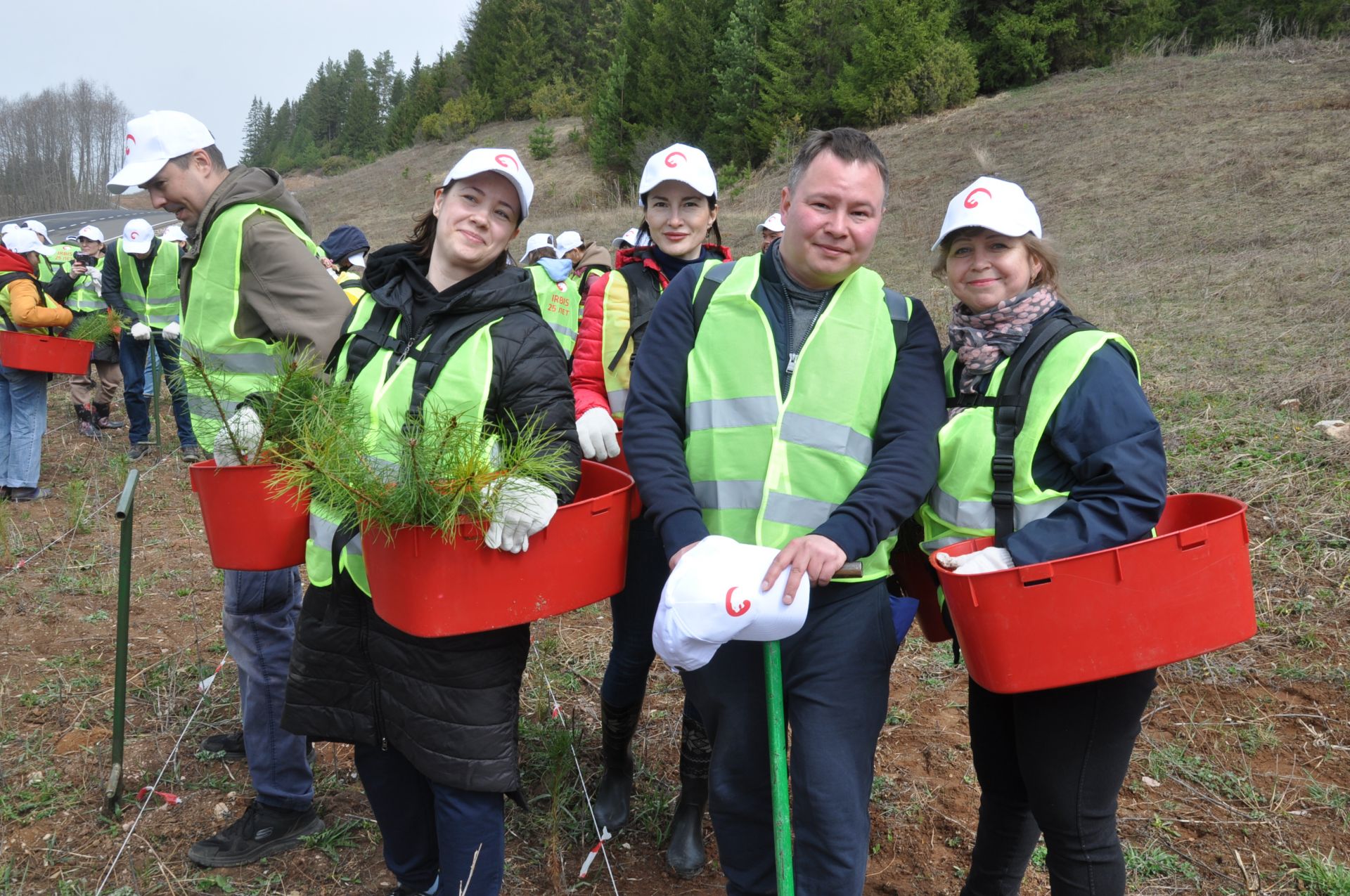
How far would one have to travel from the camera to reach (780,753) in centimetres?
171

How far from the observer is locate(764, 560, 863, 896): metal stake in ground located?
167 centimetres

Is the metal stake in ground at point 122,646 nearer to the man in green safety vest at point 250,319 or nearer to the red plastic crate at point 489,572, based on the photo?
the man in green safety vest at point 250,319

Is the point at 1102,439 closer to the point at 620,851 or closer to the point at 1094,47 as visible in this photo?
the point at 620,851

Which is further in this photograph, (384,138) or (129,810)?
(384,138)

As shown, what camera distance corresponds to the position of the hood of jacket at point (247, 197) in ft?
8.00

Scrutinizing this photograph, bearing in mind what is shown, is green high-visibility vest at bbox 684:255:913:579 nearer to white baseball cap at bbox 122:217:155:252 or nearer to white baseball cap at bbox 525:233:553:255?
white baseball cap at bbox 122:217:155:252

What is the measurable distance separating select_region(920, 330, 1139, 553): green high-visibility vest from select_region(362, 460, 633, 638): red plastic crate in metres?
0.64

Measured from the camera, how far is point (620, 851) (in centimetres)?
268

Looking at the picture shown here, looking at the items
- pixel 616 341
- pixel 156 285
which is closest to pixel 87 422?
pixel 156 285

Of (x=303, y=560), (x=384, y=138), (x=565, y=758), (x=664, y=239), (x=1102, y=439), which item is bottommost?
(x=565, y=758)

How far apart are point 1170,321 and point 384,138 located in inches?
2319

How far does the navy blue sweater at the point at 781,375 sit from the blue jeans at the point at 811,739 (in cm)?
19

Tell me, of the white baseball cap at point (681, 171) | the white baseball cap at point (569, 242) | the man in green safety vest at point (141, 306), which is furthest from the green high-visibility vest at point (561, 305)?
the white baseball cap at point (569, 242)

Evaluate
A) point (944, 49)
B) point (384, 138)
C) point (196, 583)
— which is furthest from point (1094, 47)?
point (384, 138)
